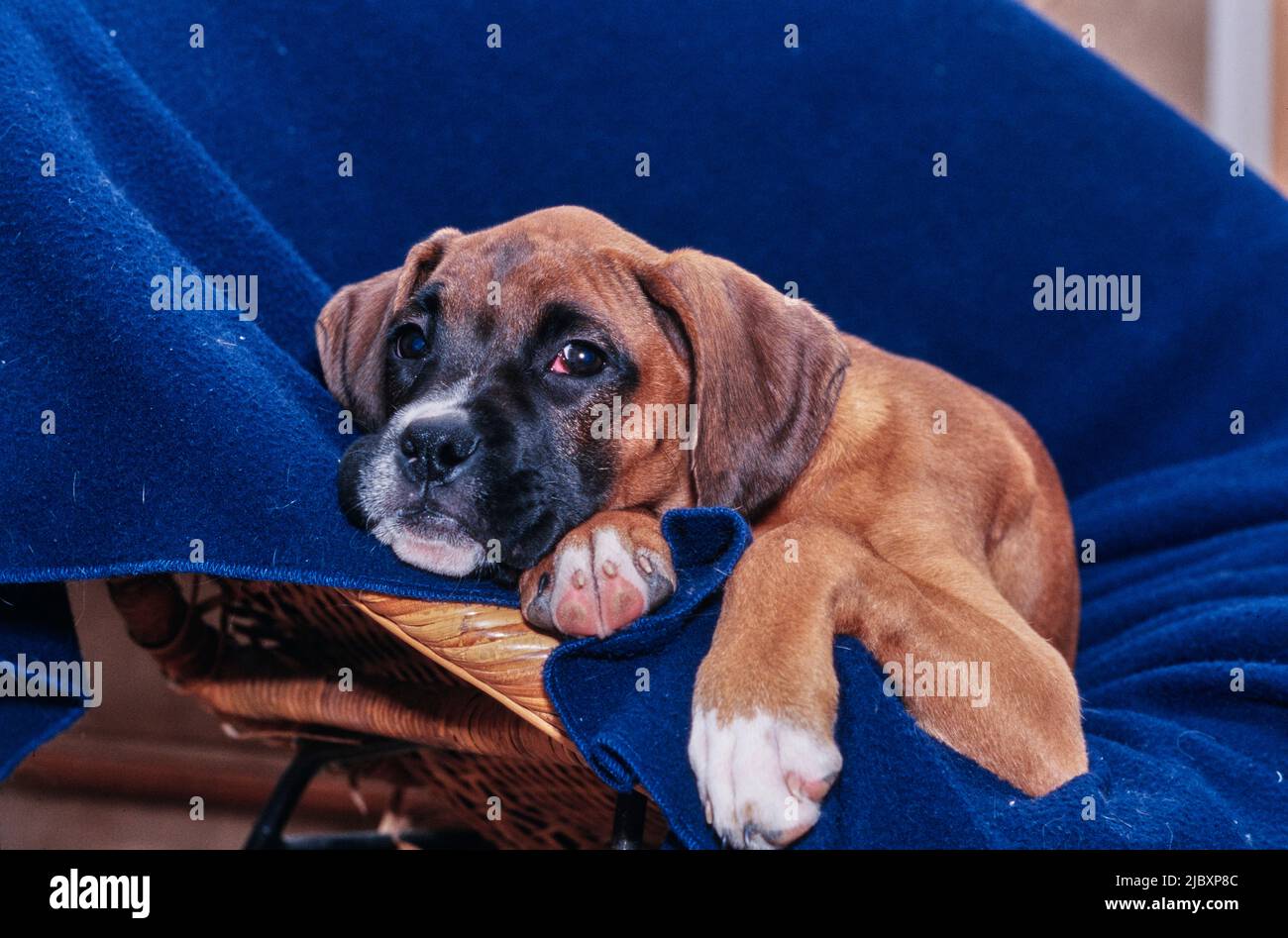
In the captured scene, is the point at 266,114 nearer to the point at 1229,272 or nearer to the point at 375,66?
the point at 375,66

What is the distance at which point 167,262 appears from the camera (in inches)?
96.0

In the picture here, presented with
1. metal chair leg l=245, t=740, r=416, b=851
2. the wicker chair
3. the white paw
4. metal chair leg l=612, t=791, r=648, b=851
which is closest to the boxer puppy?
the white paw

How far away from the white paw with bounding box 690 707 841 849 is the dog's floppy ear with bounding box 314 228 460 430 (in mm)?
1338

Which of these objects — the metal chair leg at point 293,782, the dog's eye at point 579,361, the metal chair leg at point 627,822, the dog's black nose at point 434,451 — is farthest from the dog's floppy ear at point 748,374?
the metal chair leg at point 293,782

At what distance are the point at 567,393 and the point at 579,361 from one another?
0.08 m

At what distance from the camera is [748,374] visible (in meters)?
2.52

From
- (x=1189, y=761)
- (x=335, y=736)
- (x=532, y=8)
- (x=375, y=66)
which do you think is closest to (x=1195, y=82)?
(x=532, y=8)

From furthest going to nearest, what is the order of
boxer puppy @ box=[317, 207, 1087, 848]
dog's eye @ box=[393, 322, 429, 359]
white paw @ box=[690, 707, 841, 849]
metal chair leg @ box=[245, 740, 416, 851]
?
metal chair leg @ box=[245, 740, 416, 851], dog's eye @ box=[393, 322, 429, 359], boxer puppy @ box=[317, 207, 1087, 848], white paw @ box=[690, 707, 841, 849]

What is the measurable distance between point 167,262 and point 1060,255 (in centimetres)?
286

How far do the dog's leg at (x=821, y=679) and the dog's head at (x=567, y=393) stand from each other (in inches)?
13.3

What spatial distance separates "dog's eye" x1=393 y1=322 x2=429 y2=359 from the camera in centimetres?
266

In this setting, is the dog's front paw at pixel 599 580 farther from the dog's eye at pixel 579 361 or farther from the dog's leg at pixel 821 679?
the dog's eye at pixel 579 361

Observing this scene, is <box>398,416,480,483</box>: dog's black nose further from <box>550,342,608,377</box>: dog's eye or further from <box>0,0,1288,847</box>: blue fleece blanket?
<box>550,342,608,377</box>: dog's eye

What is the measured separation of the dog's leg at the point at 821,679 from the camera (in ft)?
5.77
